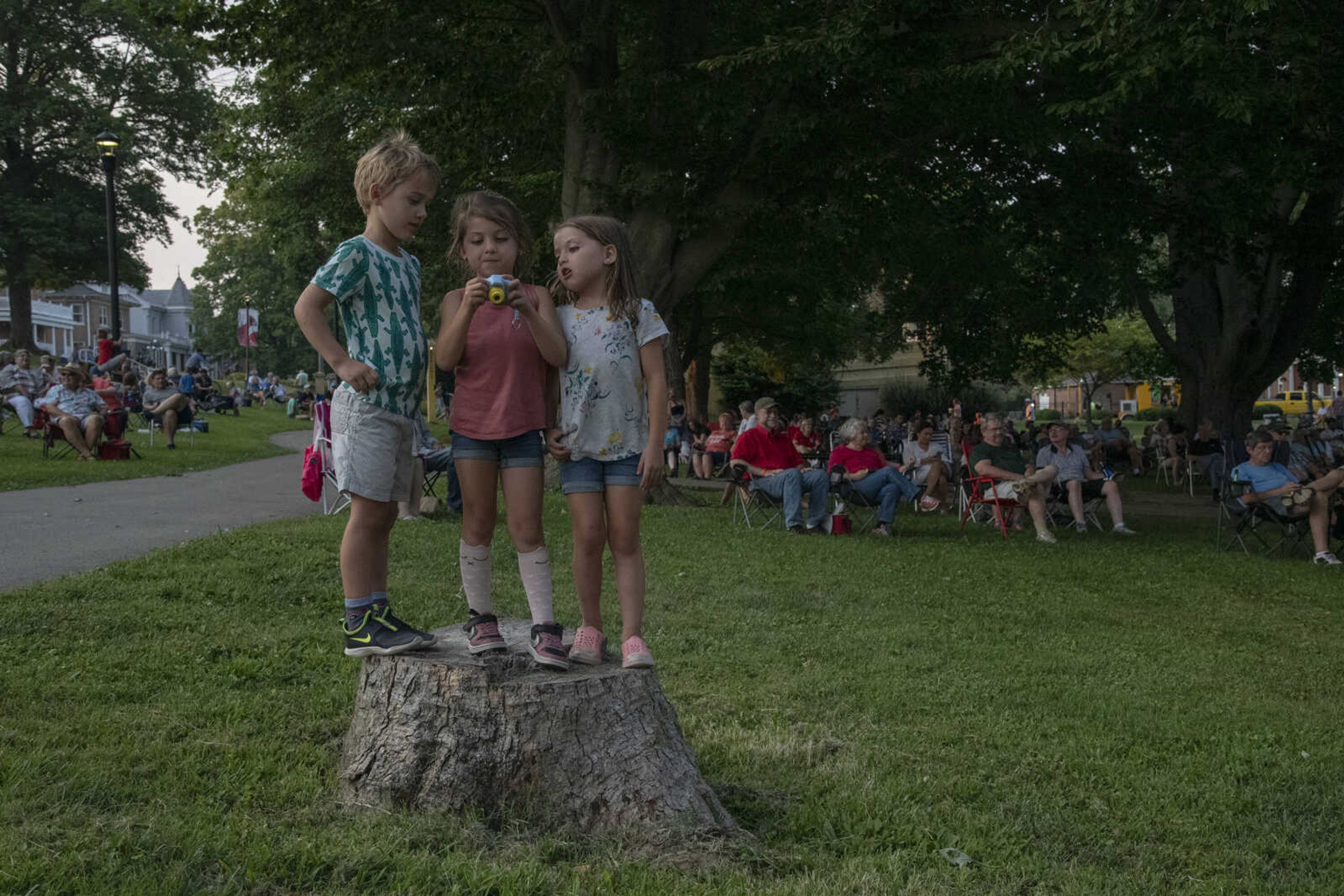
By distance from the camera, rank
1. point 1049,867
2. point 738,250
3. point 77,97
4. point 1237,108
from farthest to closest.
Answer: point 77,97 → point 738,250 → point 1237,108 → point 1049,867

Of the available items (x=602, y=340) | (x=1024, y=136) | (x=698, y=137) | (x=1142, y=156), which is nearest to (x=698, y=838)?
(x=602, y=340)

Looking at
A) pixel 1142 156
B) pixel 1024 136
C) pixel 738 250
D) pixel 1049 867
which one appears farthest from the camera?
pixel 738 250

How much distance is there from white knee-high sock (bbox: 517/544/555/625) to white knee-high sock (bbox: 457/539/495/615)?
14cm

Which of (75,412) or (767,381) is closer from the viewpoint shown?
(75,412)

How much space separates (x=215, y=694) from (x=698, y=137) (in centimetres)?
1234

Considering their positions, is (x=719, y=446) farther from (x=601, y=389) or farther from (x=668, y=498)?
(x=601, y=389)

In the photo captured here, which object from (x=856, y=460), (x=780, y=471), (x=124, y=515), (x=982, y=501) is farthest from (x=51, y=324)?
(x=982, y=501)

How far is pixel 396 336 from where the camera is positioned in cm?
439

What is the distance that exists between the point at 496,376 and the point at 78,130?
4859 cm

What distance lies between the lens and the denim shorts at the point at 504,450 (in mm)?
4441

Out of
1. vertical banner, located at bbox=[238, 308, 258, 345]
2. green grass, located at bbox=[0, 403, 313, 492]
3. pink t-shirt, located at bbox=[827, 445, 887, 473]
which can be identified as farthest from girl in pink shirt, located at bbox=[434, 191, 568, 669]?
vertical banner, located at bbox=[238, 308, 258, 345]

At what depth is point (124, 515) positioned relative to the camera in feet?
40.9

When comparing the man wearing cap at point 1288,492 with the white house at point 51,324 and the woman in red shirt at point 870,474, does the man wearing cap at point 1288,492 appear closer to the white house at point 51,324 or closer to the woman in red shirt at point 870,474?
the woman in red shirt at point 870,474

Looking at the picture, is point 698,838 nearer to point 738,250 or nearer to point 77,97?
point 738,250
